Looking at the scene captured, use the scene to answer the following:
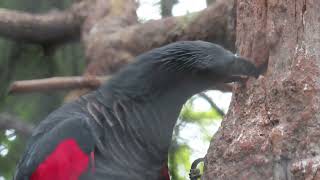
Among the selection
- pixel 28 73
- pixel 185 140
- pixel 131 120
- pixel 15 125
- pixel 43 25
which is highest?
pixel 43 25

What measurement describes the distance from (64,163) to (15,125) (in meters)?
1.16

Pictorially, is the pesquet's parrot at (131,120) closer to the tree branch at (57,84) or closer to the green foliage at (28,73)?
the tree branch at (57,84)

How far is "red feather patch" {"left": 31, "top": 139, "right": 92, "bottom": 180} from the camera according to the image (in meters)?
2.31

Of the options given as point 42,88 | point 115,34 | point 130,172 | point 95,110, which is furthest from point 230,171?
point 115,34

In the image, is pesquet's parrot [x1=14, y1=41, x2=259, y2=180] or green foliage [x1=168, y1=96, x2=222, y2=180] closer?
pesquet's parrot [x1=14, y1=41, x2=259, y2=180]

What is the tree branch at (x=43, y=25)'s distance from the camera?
3738mm

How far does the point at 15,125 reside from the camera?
11.2 feet

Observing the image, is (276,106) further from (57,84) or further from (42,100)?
(42,100)

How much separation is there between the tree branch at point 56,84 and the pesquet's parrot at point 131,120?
838 millimetres

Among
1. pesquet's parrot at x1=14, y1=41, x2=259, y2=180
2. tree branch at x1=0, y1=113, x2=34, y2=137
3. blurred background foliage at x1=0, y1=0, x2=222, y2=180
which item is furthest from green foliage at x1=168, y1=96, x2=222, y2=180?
pesquet's parrot at x1=14, y1=41, x2=259, y2=180

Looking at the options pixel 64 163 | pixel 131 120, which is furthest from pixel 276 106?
pixel 64 163

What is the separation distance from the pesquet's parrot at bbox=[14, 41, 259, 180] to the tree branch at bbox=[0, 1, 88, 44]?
1.32m

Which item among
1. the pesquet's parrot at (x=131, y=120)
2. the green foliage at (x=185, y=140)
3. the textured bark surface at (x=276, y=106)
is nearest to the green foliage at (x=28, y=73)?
the green foliage at (x=185, y=140)

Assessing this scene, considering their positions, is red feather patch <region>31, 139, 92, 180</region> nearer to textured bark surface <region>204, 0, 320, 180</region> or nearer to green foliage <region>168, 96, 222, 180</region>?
textured bark surface <region>204, 0, 320, 180</region>
